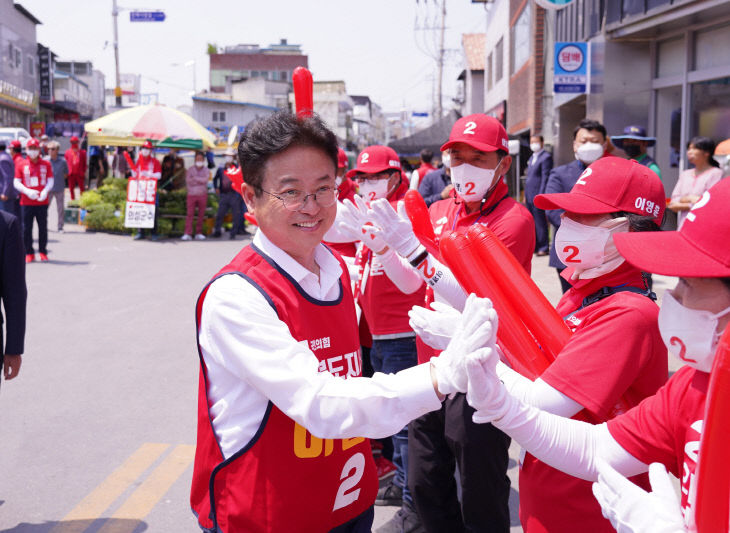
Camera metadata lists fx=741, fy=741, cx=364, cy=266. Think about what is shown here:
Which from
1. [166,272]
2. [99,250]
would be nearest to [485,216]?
[166,272]

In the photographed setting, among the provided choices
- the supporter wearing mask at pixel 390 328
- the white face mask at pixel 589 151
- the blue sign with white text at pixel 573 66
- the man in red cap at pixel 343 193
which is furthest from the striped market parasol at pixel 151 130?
the supporter wearing mask at pixel 390 328

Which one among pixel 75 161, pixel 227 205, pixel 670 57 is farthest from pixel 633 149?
pixel 75 161

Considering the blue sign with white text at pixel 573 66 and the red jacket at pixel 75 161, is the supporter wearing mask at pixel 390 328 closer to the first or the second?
the blue sign with white text at pixel 573 66

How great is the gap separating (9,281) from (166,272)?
879cm

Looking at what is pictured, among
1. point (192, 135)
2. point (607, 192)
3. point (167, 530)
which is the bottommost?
point (167, 530)

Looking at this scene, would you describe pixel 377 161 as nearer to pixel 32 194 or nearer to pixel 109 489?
pixel 109 489

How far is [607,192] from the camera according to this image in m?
2.47

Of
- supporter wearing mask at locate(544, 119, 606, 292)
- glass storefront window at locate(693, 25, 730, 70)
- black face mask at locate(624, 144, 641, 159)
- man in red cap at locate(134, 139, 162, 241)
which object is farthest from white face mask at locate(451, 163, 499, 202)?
man in red cap at locate(134, 139, 162, 241)

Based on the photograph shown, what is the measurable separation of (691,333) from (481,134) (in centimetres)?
211

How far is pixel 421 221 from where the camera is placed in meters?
3.45

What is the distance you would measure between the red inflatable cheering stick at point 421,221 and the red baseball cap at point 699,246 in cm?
175

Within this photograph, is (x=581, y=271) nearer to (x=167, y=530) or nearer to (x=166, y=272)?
(x=167, y=530)

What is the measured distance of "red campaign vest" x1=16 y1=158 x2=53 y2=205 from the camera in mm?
13297

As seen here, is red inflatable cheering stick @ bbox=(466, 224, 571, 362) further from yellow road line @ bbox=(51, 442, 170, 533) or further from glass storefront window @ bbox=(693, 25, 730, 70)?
glass storefront window @ bbox=(693, 25, 730, 70)
